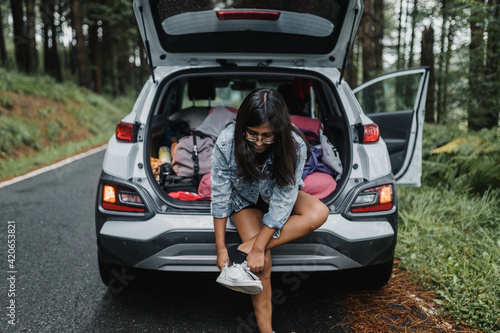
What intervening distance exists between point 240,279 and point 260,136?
73cm

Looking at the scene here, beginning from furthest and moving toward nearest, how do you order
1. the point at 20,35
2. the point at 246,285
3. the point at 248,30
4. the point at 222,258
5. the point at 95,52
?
the point at 95,52, the point at 20,35, the point at 248,30, the point at 222,258, the point at 246,285

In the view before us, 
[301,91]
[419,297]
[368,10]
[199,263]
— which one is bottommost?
[419,297]

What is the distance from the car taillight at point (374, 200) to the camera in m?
2.17

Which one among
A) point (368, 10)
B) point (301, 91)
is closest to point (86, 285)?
point (301, 91)

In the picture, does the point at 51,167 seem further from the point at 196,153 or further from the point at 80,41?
the point at 80,41

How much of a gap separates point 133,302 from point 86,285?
467 millimetres

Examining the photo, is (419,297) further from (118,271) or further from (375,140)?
(118,271)

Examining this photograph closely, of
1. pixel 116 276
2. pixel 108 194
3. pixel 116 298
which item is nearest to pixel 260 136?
pixel 108 194

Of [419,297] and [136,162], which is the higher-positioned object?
[136,162]

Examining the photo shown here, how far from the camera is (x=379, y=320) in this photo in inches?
87.9

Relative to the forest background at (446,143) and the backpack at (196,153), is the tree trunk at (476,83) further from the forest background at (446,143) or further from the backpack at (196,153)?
the backpack at (196,153)

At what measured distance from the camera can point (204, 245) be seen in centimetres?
206

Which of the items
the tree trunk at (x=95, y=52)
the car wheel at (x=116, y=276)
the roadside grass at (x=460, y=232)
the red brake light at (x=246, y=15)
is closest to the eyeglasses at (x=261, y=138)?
the red brake light at (x=246, y=15)

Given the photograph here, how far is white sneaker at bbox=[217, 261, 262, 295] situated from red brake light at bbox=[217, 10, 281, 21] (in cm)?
163
